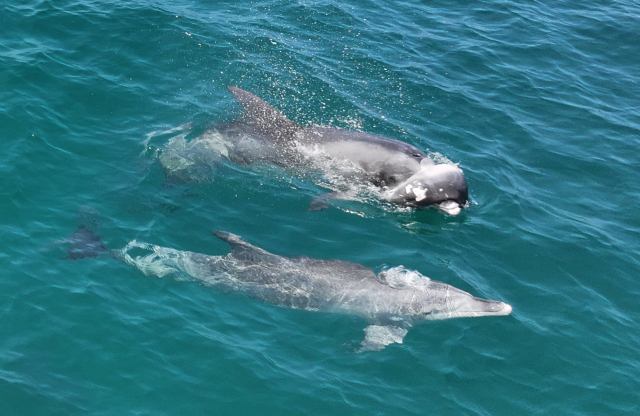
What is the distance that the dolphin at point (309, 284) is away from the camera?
13.4m

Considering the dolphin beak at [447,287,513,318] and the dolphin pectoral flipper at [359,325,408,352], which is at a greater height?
the dolphin beak at [447,287,513,318]

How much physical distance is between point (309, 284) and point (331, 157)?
4.71 m

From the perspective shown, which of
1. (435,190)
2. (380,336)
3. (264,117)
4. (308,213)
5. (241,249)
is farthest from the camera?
(264,117)

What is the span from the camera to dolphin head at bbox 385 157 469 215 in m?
16.3

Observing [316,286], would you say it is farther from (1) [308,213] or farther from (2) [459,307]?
(2) [459,307]

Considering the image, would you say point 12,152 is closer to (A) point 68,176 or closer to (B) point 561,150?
(A) point 68,176

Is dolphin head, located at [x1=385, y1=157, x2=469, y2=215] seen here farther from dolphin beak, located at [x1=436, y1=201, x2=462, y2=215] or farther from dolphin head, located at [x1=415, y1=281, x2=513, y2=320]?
dolphin head, located at [x1=415, y1=281, x2=513, y2=320]

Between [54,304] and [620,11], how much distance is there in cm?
2655

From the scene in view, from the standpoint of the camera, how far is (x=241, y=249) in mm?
13891

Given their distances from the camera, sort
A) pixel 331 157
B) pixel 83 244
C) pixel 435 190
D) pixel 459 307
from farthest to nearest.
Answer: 1. pixel 331 157
2. pixel 435 190
3. pixel 83 244
4. pixel 459 307

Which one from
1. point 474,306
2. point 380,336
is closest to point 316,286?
point 380,336

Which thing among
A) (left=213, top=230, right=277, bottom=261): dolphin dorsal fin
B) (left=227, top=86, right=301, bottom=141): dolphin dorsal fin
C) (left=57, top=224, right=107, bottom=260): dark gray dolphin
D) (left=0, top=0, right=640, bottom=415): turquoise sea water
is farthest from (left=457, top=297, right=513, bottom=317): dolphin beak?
(left=57, top=224, right=107, bottom=260): dark gray dolphin

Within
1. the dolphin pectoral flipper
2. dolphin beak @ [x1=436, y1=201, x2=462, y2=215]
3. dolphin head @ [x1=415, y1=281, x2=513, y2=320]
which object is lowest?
the dolphin pectoral flipper

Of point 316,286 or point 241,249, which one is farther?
point 241,249
